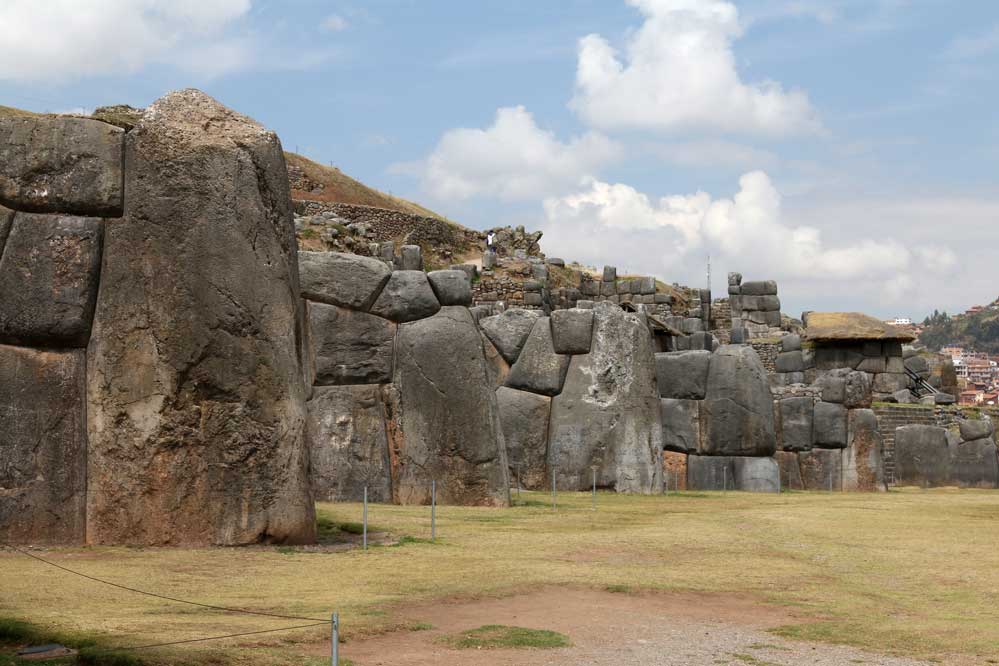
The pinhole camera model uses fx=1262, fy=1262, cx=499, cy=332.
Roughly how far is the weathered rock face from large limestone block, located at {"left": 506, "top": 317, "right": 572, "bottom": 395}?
32.6 feet

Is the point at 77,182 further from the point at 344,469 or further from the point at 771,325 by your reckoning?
the point at 771,325

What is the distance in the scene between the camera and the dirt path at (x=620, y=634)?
7781 millimetres

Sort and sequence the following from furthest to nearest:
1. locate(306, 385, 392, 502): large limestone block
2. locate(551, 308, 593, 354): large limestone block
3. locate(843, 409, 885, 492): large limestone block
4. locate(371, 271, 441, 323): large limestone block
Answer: locate(843, 409, 885, 492): large limestone block < locate(551, 308, 593, 354): large limestone block < locate(371, 271, 441, 323): large limestone block < locate(306, 385, 392, 502): large limestone block

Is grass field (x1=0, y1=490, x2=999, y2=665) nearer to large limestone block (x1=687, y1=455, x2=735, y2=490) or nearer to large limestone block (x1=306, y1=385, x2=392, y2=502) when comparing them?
large limestone block (x1=306, y1=385, x2=392, y2=502)

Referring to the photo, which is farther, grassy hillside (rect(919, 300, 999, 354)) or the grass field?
grassy hillside (rect(919, 300, 999, 354))

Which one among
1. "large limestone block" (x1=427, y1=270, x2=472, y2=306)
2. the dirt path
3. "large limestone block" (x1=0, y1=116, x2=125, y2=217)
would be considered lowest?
the dirt path

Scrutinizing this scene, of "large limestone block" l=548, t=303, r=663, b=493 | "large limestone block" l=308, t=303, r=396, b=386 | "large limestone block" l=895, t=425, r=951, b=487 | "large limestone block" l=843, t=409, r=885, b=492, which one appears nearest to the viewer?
"large limestone block" l=308, t=303, r=396, b=386

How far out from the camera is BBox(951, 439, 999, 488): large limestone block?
3106 cm

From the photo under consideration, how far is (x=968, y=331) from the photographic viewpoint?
617ft

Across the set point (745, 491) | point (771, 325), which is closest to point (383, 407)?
point (745, 491)

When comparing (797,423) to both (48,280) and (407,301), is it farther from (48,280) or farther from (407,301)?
(48,280)

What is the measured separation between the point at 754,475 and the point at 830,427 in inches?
150

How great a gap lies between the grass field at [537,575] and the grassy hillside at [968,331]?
17343 cm

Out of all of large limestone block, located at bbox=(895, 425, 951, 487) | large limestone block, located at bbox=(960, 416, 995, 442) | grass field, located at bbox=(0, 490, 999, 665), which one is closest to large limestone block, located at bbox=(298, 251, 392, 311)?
grass field, located at bbox=(0, 490, 999, 665)
